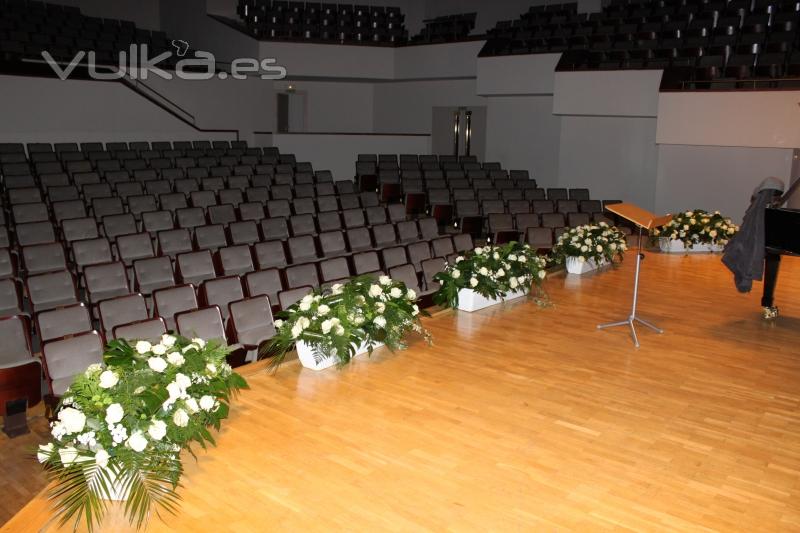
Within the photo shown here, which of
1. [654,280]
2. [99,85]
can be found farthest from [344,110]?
[654,280]

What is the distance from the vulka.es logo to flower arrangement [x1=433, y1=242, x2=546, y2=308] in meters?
10.1

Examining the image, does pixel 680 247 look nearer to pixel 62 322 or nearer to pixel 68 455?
pixel 62 322

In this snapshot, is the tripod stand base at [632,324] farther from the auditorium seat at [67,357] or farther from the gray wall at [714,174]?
the gray wall at [714,174]

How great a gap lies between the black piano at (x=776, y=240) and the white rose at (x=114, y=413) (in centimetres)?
562

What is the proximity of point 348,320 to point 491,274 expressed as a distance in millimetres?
2115

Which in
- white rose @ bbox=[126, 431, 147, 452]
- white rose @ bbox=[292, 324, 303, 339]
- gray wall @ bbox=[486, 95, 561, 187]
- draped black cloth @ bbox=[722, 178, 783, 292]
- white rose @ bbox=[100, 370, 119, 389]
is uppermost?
gray wall @ bbox=[486, 95, 561, 187]

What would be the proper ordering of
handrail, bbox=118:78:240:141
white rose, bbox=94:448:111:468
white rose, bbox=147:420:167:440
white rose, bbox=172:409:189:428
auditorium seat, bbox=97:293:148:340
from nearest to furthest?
1. white rose, bbox=94:448:111:468
2. white rose, bbox=147:420:167:440
3. white rose, bbox=172:409:189:428
4. auditorium seat, bbox=97:293:148:340
5. handrail, bbox=118:78:240:141

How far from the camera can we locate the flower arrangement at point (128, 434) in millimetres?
3348

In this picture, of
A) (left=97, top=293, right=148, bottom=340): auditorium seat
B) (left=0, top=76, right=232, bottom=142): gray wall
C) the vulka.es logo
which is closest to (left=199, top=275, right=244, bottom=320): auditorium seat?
(left=97, top=293, right=148, bottom=340): auditorium seat

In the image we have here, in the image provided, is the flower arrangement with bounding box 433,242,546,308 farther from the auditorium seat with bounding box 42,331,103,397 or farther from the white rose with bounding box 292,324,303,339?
the auditorium seat with bounding box 42,331,103,397

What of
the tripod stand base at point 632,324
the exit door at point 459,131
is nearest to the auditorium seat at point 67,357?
the tripod stand base at point 632,324

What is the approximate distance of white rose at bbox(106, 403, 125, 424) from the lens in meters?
3.35

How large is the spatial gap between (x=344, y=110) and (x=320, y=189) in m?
8.96

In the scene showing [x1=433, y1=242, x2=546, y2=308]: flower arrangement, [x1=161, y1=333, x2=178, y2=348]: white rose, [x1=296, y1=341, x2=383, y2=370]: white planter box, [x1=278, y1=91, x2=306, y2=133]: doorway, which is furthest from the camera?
[x1=278, y1=91, x2=306, y2=133]: doorway
